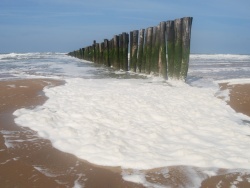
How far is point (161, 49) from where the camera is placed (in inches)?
370

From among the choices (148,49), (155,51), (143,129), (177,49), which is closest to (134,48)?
(148,49)

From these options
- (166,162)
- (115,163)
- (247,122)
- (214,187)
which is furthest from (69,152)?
(247,122)

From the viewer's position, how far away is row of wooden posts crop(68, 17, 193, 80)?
843cm

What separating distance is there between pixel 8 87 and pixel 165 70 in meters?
4.60

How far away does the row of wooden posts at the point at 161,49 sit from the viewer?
8.43 meters

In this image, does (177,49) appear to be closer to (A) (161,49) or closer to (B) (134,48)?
(A) (161,49)

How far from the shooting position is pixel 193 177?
2.36 metres

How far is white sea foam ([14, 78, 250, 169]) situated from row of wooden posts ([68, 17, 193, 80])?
296cm

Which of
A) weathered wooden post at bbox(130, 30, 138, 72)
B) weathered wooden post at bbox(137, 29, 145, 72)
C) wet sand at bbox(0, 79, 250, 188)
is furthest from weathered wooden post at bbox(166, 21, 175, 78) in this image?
wet sand at bbox(0, 79, 250, 188)

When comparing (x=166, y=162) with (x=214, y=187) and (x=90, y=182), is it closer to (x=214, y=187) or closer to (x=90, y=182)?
(x=214, y=187)

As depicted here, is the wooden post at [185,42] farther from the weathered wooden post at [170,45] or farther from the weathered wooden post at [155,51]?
the weathered wooden post at [155,51]

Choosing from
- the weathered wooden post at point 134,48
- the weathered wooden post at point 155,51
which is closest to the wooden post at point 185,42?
the weathered wooden post at point 155,51

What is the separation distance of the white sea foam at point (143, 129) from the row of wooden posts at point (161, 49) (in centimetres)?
296

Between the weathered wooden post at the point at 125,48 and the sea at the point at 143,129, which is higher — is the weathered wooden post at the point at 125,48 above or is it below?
above
